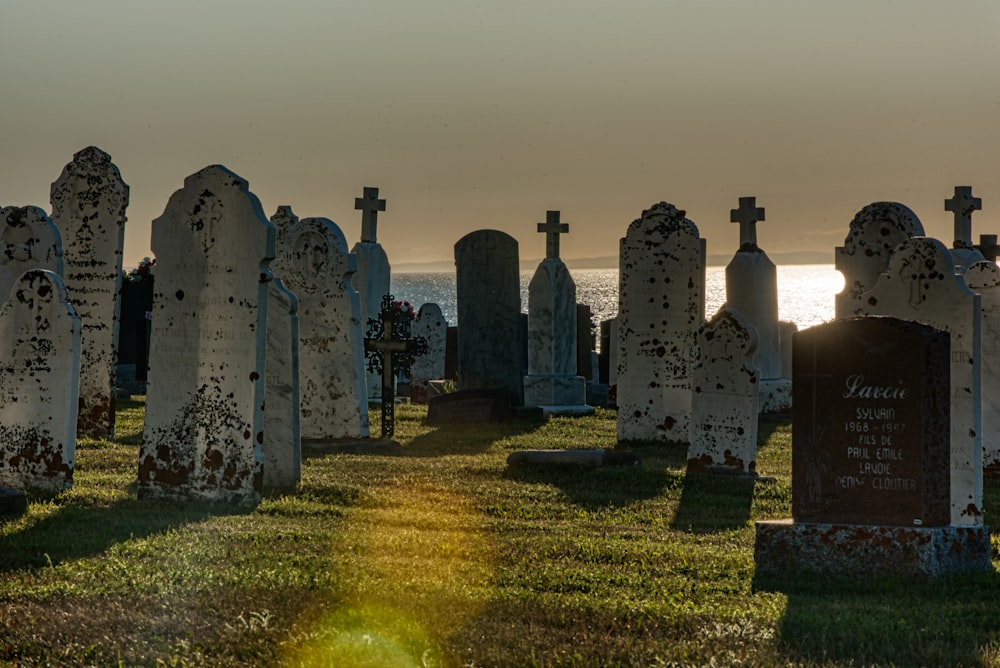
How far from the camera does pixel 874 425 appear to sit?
7984mm

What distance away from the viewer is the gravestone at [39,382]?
1033 centimetres

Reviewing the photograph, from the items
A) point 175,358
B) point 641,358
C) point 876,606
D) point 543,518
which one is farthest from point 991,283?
point 175,358

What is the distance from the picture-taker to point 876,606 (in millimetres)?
7113

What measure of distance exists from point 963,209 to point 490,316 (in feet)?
29.0

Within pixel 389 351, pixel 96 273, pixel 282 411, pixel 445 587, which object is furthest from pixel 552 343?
pixel 445 587

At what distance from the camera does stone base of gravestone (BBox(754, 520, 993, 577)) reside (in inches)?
309

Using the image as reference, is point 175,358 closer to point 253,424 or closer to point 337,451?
point 253,424

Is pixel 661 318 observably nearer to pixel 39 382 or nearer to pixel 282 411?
pixel 282 411

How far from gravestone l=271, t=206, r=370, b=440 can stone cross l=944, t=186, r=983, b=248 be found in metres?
12.4

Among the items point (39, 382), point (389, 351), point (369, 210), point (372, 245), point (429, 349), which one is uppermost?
point (369, 210)

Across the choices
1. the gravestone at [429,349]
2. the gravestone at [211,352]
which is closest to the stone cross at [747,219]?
the gravestone at [429,349]

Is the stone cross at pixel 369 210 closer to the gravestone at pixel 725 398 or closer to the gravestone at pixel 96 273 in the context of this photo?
the gravestone at pixel 96 273

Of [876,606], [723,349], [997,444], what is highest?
[723,349]

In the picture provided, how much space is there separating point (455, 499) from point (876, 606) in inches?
175
